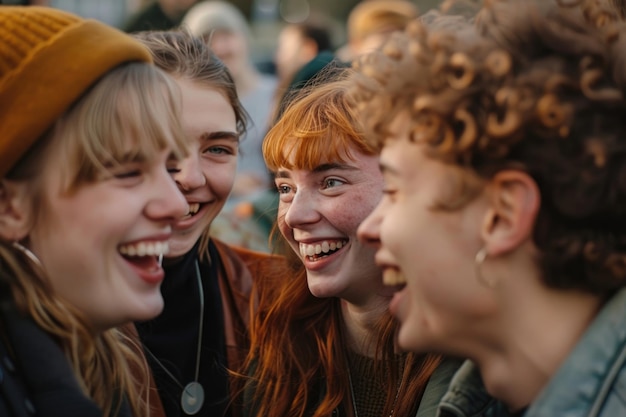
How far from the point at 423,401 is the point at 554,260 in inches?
39.3

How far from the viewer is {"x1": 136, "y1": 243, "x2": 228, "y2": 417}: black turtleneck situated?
3.40 metres

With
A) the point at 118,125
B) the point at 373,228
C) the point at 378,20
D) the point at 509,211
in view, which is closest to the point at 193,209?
the point at 118,125

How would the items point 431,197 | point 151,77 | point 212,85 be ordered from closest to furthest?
point 431,197, point 151,77, point 212,85

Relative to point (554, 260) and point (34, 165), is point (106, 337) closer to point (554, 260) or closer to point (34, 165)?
point (34, 165)

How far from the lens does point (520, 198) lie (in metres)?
2.06

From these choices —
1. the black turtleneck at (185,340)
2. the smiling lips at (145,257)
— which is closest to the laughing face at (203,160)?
the black turtleneck at (185,340)

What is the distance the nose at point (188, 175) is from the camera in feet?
11.0

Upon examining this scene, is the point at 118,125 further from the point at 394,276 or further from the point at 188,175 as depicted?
the point at 188,175

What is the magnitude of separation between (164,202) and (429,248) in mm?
728

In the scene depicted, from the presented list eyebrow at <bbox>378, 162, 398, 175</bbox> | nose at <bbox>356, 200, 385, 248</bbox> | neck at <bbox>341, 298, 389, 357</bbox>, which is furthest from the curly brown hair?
neck at <bbox>341, 298, 389, 357</bbox>

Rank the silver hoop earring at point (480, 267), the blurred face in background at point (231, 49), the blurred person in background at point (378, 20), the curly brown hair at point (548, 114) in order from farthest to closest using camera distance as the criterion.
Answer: the blurred person in background at point (378, 20), the blurred face in background at point (231, 49), the silver hoop earring at point (480, 267), the curly brown hair at point (548, 114)

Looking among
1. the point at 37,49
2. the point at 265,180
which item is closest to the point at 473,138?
the point at 37,49

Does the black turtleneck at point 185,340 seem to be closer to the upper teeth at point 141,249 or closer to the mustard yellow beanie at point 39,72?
the upper teeth at point 141,249

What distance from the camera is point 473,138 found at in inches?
80.7
